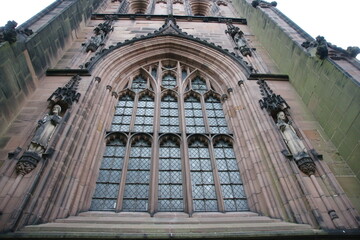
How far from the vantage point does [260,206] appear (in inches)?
245

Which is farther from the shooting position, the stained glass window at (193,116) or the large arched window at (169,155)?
the stained glass window at (193,116)

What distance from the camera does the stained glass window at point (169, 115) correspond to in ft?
28.0

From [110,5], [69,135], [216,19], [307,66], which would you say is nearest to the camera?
[69,135]

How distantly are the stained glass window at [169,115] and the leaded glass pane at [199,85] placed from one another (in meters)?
1.02

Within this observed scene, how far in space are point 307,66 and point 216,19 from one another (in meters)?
6.97

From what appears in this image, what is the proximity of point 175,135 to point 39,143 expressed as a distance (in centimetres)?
317

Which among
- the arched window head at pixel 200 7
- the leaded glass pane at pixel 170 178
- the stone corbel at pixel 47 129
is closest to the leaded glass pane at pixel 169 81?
the stone corbel at pixel 47 129

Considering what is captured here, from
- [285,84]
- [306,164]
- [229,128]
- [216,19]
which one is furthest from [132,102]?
[216,19]

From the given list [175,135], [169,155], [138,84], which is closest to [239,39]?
[138,84]

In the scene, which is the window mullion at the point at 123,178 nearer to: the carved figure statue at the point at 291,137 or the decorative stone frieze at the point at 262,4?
the carved figure statue at the point at 291,137

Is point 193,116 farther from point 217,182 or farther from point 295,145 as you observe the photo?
point 295,145

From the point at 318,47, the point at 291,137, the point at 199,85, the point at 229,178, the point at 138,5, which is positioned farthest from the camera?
the point at 138,5

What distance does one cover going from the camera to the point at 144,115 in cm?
899

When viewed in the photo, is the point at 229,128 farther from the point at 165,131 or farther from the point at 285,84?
the point at 285,84
